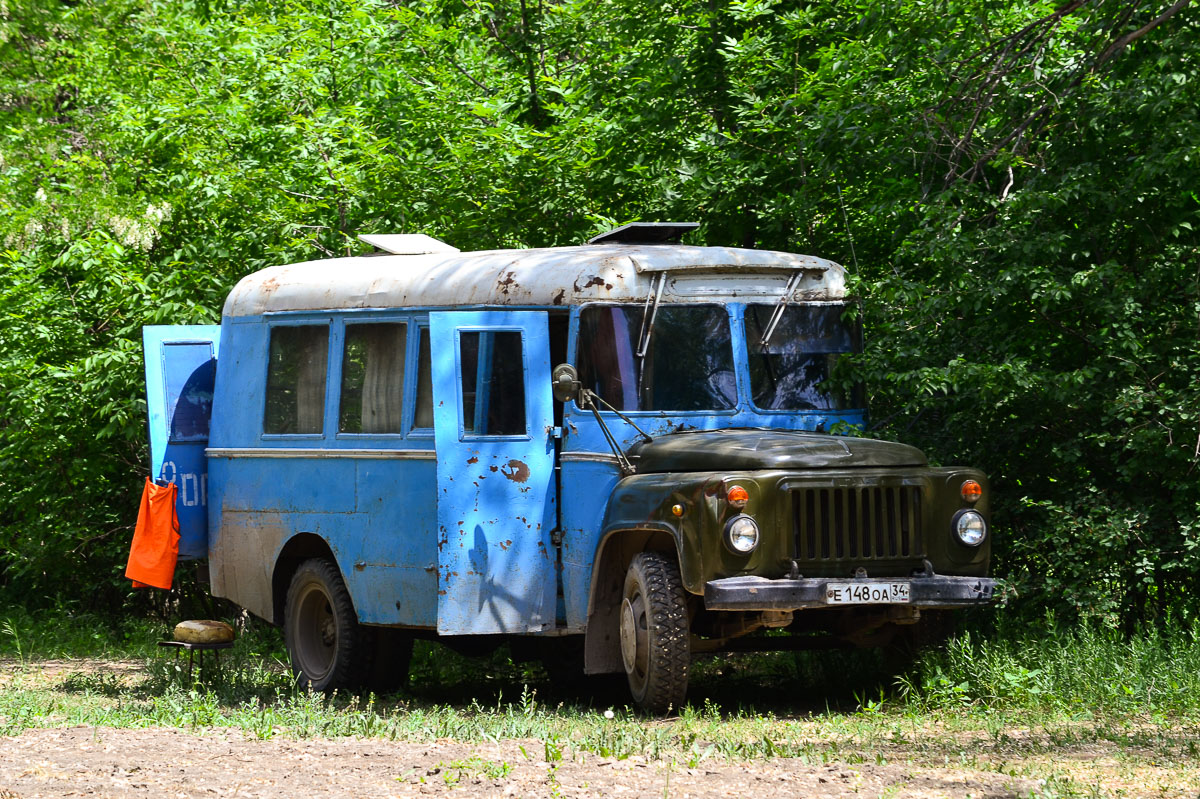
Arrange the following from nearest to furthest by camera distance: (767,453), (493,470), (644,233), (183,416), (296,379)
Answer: (767,453), (493,470), (644,233), (296,379), (183,416)

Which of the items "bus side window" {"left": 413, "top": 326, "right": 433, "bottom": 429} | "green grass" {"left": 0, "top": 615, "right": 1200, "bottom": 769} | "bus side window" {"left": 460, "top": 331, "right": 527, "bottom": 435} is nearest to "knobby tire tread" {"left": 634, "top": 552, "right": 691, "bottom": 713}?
"green grass" {"left": 0, "top": 615, "right": 1200, "bottom": 769}

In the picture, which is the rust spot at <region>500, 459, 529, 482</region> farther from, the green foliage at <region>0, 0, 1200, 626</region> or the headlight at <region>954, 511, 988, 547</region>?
the headlight at <region>954, 511, 988, 547</region>

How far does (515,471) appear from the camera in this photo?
8633 millimetres

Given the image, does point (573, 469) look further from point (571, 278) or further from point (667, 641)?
point (667, 641)

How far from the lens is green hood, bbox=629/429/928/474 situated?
7.82 m

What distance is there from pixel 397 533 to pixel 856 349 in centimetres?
300

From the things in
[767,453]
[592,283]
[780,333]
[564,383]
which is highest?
[592,283]

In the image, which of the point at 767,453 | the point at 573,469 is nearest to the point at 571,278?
the point at 573,469

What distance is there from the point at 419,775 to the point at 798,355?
3.94 metres

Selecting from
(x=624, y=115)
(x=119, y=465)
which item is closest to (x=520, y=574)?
(x=624, y=115)

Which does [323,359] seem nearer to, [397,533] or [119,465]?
[397,533]

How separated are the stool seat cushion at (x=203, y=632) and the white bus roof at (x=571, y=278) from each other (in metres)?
2.19

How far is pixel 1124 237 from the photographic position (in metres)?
9.24

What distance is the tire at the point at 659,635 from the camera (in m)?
7.70
